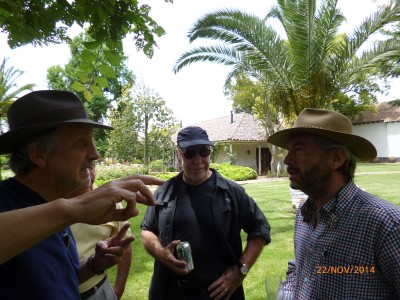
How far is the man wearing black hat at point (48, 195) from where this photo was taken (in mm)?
1050

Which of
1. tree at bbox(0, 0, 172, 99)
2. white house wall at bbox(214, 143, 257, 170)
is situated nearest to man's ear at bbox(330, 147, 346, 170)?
tree at bbox(0, 0, 172, 99)

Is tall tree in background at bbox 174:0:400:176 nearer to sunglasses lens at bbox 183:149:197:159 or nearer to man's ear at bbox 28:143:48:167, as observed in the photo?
sunglasses lens at bbox 183:149:197:159

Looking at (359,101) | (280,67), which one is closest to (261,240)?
(280,67)

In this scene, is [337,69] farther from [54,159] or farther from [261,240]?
[54,159]

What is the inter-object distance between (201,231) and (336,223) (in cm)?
124

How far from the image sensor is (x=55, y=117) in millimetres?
1670

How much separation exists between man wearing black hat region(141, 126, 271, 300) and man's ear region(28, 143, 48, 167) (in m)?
1.32

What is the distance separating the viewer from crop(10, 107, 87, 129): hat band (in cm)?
163

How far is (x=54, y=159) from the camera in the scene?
65.4 inches

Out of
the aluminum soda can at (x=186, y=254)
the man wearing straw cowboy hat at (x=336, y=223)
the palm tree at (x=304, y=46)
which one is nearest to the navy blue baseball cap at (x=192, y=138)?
the man wearing straw cowboy hat at (x=336, y=223)

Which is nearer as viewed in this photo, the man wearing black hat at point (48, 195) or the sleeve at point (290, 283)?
the man wearing black hat at point (48, 195)

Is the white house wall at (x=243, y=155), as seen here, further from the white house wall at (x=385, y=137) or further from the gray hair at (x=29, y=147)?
the gray hair at (x=29, y=147)

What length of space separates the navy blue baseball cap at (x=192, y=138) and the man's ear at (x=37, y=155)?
1.68 m

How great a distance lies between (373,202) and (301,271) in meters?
0.64
